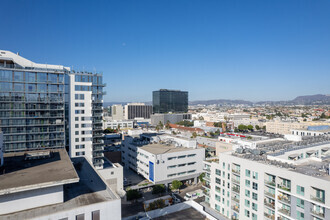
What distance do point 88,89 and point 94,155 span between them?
34.8 ft

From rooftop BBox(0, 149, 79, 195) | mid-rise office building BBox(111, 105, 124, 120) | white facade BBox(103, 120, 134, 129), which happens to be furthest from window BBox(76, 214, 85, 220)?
mid-rise office building BBox(111, 105, 124, 120)

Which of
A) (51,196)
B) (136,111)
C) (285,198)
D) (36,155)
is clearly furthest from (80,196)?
(136,111)

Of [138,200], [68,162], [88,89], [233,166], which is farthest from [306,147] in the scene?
[88,89]

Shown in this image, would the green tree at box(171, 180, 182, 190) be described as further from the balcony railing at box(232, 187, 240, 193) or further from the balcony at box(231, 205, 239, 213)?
the balcony railing at box(232, 187, 240, 193)

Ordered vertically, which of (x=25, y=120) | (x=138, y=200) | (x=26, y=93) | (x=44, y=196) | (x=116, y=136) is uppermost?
(x=26, y=93)

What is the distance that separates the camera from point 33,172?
45.8 feet

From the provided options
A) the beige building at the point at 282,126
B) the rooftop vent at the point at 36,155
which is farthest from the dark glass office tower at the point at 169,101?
the rooftop vent at the point at 36,155

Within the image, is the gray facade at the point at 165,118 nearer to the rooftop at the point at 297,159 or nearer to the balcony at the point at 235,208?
the rooftop at the point at 297,159

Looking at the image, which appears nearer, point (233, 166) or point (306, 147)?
point (233, 166)

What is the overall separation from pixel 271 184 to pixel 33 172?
20.1 meters

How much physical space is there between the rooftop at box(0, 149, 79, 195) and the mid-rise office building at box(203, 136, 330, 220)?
17391 millimetres

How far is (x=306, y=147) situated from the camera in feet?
90.6

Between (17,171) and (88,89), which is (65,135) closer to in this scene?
(88,89)

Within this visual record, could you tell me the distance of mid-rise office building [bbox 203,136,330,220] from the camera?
1755 centimetres
